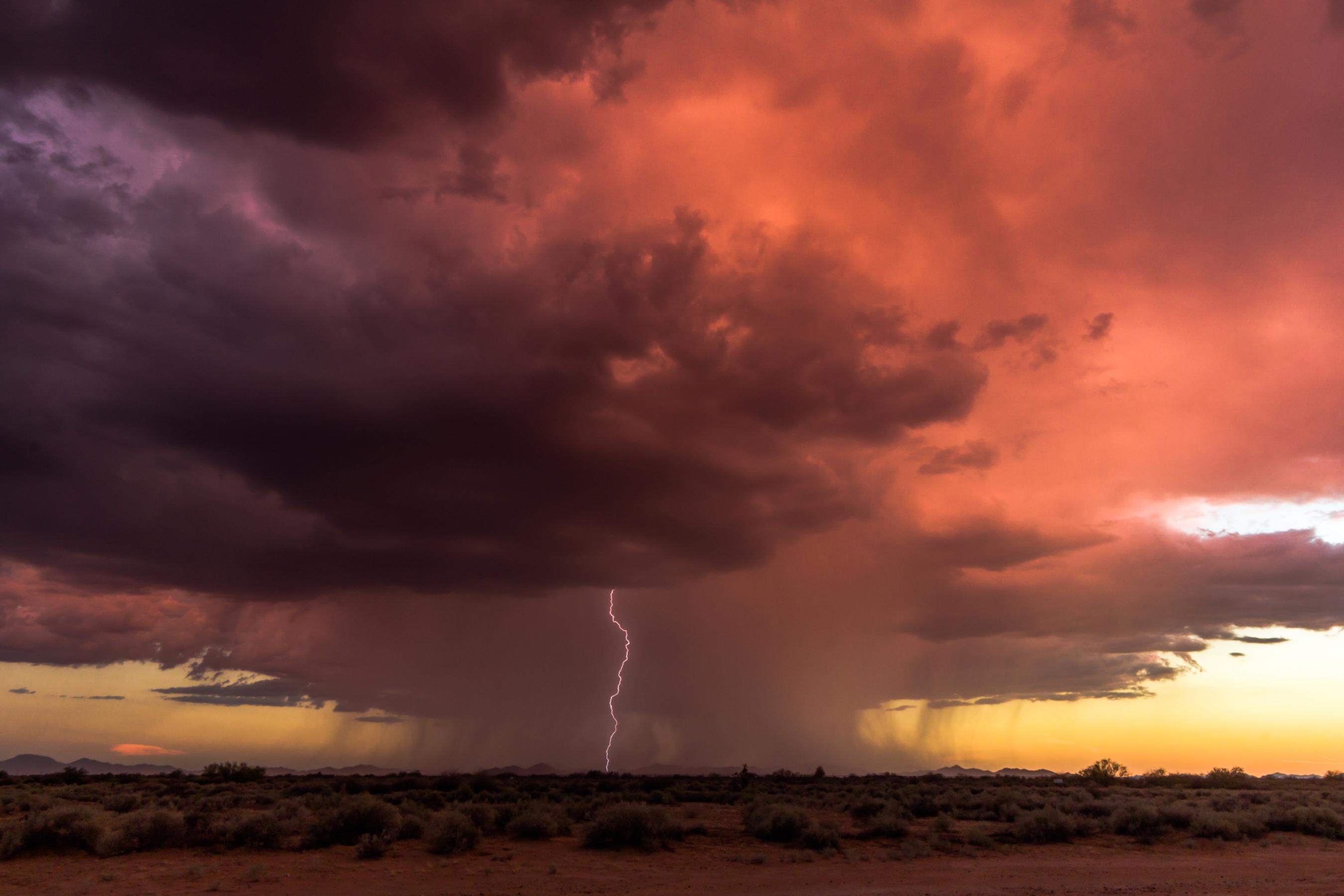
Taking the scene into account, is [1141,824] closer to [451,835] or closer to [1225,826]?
[1225,826]

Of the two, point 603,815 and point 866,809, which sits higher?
point 603,815

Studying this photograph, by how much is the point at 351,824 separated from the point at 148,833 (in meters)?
6.39

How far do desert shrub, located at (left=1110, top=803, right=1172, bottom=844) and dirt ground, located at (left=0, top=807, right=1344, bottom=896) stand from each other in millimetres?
3754

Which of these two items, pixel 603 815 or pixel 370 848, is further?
pixel 603 815

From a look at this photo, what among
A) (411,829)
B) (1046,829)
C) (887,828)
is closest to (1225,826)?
(1046,829)

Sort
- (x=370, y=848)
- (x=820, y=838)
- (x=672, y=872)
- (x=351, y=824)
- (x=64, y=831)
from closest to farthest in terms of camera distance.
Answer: (x=672, y=872) → (x=370, y=848) → (x=64, y=831) → (x=351, y=824) → (x=820, y=838)

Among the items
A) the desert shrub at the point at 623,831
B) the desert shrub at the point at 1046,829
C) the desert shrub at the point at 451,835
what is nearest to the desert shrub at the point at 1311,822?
the desert shrub at the point at 1046,829

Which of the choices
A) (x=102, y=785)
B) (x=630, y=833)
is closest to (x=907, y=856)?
(x=630, y=833)

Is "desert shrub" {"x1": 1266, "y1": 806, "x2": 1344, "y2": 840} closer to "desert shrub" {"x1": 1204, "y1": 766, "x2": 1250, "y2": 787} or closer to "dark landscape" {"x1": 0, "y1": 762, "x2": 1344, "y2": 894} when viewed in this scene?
"dark landscape" {"x1": 0, "y1": 762, "x2": 1344, "y2": 894}

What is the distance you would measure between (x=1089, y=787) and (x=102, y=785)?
81.7 m

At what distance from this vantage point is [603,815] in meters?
28.1

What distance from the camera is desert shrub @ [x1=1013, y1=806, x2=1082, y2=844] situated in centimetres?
3094

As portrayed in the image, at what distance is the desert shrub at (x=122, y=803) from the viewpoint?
37.6m

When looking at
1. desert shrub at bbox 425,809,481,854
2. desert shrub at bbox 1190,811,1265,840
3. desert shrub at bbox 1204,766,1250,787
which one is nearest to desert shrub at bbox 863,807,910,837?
desert shrub at bbox 1190,811,1265,840
